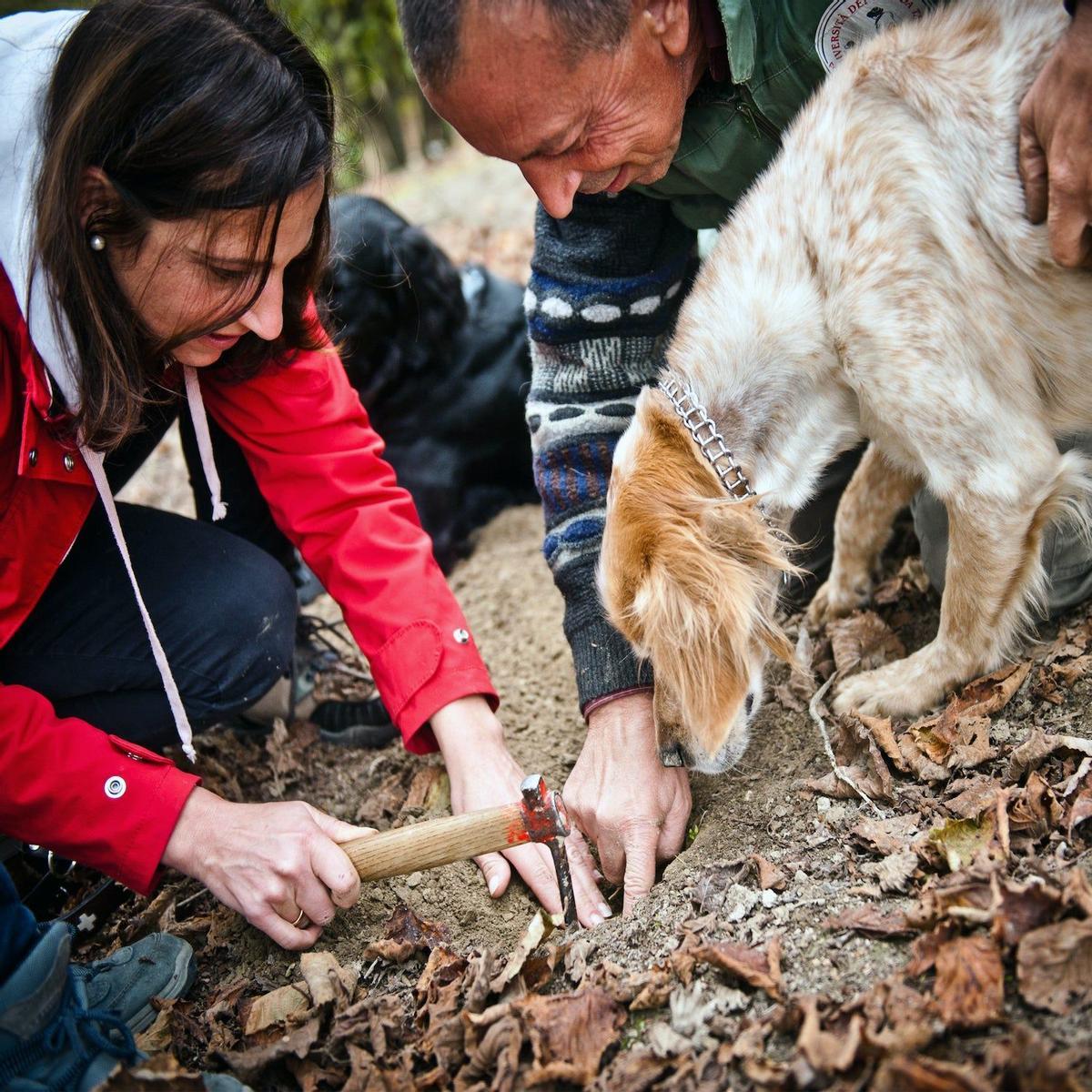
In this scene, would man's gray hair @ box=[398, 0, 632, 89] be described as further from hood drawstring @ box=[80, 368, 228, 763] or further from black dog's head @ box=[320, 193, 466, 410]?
black dog's head @ box=[320, 193, 466, 410]

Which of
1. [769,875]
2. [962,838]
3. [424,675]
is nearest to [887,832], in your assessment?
[962,838]

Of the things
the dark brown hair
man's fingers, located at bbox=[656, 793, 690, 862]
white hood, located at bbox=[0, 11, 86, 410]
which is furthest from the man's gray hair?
man's fingers, located at bbox=[656, 793, 690, 862]

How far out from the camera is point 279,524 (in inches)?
121

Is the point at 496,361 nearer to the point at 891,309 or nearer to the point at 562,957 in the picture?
the point at 891,309

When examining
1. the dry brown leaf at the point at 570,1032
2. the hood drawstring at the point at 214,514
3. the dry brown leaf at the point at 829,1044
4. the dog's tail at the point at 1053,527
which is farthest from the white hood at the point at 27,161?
the dog's tail at the point at 1053,527

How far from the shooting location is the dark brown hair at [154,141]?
2006 mm

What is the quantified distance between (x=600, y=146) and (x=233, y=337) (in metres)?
0.96

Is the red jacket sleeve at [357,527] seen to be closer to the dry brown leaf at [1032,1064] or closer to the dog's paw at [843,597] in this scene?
the dog's paw at [843,597]

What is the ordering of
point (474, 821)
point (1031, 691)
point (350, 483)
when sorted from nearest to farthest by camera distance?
1. point (474, 821)
2. point (1031, 691)
3. point (350, 483)

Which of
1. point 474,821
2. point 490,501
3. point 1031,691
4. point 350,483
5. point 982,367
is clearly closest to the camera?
point 474,821

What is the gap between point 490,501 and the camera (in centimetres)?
477

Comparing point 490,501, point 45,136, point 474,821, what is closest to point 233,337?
point 45,136

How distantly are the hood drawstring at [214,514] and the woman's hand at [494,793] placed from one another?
66 centimetres

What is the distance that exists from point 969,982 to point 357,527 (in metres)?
1.87
